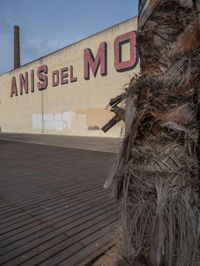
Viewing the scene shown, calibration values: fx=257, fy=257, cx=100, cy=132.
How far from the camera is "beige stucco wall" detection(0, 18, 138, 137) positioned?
15219 mm

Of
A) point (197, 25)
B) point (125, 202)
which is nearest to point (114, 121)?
point (125, 202)

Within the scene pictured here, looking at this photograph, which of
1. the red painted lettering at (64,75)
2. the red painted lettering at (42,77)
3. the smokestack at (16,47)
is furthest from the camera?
the smokestack at (16,47)

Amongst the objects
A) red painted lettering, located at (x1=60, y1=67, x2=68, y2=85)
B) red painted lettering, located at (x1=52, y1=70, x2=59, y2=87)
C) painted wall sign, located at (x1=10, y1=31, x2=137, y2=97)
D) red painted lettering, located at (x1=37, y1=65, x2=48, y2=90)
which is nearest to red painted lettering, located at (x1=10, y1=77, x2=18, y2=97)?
painted wall sign, located at (x1=10, y1=31, x2=137, y2=97)

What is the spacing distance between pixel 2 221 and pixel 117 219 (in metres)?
1.33

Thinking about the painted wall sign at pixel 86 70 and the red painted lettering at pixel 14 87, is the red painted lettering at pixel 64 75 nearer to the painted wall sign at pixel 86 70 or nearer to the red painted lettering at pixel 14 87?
the painted wall sign at pixel 86 70

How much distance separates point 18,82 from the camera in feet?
78.4

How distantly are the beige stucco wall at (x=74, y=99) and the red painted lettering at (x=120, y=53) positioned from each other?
0.28 m

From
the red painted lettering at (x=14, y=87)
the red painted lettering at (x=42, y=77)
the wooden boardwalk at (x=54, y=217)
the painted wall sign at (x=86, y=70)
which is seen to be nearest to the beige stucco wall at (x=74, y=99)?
the painted wall sign at (x=86, y=70)

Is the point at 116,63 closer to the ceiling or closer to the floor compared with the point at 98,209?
closer to the ceiling

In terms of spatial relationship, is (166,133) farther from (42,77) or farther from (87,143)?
(42,77)

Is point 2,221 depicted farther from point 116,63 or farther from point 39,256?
point 116,63

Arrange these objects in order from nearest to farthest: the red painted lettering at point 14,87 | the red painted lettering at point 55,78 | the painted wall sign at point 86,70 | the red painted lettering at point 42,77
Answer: the painted wall sign at point 86,70
the red painted lettering at point 55,78
the red painted lettering at point 42,77
the red painted lettering at point 14,87

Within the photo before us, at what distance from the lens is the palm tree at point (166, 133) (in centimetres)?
159

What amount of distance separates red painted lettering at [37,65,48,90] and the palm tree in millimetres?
19587
